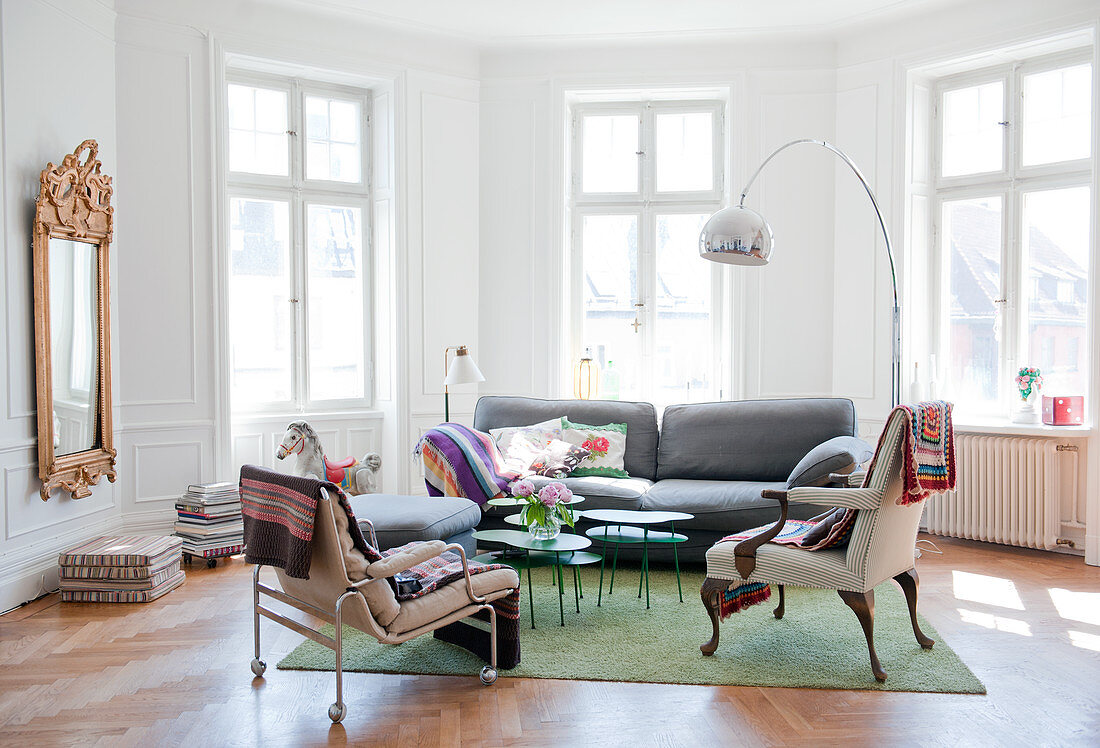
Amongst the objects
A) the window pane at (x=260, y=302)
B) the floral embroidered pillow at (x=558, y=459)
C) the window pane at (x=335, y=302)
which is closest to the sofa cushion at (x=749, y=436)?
the floral embroidered pillow at (x=558, y=459)

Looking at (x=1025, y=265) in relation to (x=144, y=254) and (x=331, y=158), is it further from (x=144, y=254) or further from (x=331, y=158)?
(x=144, y=254)

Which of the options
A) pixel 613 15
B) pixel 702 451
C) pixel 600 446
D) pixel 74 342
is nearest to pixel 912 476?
pixel 702 451

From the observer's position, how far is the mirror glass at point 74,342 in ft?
14.6

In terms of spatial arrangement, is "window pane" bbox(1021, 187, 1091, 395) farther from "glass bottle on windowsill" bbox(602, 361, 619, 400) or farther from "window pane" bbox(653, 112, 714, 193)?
"glass bottle on windowsill" bbox(602, 361, 619, 400)

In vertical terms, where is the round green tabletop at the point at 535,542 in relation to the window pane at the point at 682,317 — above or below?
below

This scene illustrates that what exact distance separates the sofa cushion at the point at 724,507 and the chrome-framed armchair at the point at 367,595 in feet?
5.46

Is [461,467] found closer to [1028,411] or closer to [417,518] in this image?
[417,518]

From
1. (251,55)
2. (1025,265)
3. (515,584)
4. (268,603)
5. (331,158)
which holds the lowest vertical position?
(268,603)

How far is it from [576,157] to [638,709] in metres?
4.64

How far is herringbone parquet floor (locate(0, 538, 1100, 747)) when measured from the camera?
2.79 m

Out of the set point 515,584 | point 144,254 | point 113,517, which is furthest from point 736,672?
point 144,254

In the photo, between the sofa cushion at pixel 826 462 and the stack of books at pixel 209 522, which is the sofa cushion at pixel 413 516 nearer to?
the stack of books at pixel 209 522

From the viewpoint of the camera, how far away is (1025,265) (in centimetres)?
561

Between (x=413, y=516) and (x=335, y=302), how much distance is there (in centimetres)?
268
